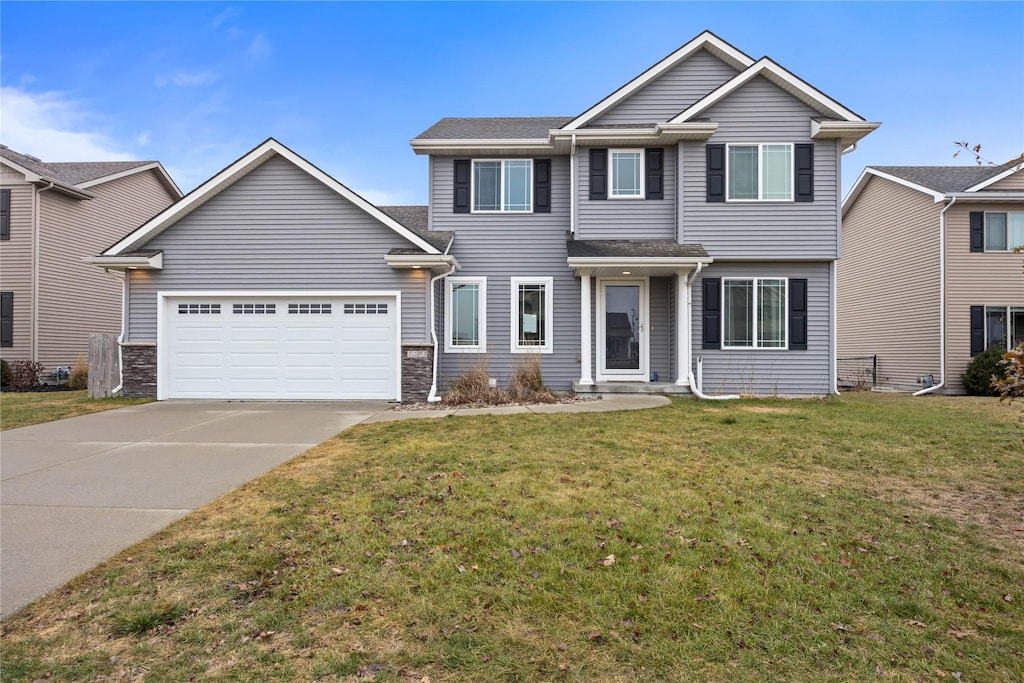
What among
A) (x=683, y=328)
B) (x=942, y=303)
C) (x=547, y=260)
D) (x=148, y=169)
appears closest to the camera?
(x=683, y=328)

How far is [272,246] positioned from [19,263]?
33.2 feet

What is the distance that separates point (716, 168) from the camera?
12.4 meters

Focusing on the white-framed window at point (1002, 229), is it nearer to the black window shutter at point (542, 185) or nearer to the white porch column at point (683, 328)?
the white porch column at point (683, 328)

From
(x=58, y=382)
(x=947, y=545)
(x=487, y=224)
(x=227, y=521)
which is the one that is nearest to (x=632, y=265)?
(x=487, y=224)

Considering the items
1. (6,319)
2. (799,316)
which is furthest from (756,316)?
(6,319)

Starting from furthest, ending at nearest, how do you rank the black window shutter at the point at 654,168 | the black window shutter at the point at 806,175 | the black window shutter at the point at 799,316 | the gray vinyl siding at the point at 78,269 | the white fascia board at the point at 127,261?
the gray vinyl siding at the point at 78,269, the black window shutter at the point at 654,168, the black window shutter at the point at 799,316, the black window shutter at the point at 806,175, the white fascia board at the point at 127,261

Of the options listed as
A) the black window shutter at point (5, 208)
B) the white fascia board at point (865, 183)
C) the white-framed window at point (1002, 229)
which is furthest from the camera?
the black window shutter at point (5, 208)

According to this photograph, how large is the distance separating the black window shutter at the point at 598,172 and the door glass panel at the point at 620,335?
2.31m

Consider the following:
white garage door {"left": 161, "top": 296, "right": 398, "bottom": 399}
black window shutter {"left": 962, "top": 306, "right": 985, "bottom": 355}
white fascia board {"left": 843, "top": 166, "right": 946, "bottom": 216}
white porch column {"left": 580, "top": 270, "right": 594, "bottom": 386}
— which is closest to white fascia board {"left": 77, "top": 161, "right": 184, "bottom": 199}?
white garage door {"left": 161, "top": 296, "right": 398, "bottom": 399}

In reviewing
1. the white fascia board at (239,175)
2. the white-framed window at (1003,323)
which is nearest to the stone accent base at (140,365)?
the white fascia board at (239,175)

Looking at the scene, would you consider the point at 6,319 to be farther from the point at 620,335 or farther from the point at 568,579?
the point at 568,579

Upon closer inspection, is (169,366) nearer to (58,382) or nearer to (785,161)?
(58,382)

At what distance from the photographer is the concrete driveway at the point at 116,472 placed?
147 inches

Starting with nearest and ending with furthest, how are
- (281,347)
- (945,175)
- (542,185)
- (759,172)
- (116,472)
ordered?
(116,472) → (281,347) → (759,172) → (542,185) → (945,175)
